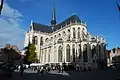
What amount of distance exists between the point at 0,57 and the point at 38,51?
17626mm

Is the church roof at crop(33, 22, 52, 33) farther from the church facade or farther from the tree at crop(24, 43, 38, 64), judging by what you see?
the tree at crop(24, 43, 38, 64)

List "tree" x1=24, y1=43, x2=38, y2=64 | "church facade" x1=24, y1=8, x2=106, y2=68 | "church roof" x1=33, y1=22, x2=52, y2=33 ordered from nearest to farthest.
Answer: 1. "church facade" x1=24, y1=8, x2=106, y2=68
2. "tree" x1=24, y1=43, x2=38, y2=64
3. "church roof" x1=33, y1=22, x2=52, y2=33

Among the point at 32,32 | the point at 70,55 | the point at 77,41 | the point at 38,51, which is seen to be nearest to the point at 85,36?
the point at 77,41

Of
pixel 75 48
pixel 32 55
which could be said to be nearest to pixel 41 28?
pixel 32 55

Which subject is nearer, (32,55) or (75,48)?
(75,48)

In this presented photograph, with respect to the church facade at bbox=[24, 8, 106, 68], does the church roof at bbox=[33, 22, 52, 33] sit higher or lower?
higher

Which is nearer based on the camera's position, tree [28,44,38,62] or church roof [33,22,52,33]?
tree [28,44,38,62]

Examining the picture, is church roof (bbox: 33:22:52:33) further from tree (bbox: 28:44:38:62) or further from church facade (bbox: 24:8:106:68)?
tree (bbox: 28:44:38:62)

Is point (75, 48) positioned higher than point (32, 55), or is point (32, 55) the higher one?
point (75, 48)

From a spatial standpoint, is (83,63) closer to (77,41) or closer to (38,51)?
(77,41)

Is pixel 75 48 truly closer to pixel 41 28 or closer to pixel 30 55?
pixel 30 55

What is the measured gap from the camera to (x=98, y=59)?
4559 cm

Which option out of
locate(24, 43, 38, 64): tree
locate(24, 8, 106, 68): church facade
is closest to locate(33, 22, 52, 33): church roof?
locate(24, 8, 106, 68): church facade

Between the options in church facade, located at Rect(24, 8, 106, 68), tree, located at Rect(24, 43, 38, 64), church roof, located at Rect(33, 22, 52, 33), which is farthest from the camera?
church roof, located at Rect(33, 22, 52, 33)
